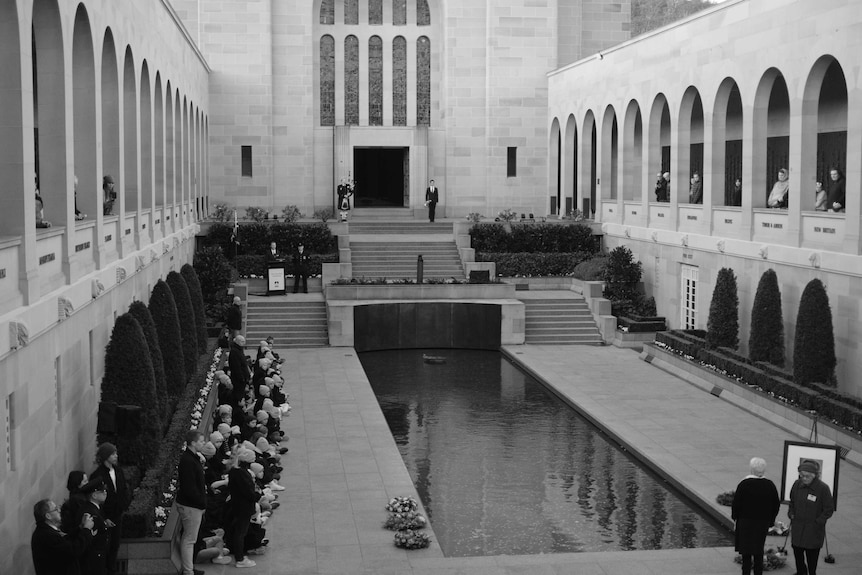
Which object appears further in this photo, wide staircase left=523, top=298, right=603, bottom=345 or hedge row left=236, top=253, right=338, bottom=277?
hedge row left=236, top=253, right=338, bottom=277

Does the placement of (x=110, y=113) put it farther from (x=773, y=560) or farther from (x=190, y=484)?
(x=773, y=560)

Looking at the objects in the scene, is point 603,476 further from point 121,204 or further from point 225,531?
point 121,204

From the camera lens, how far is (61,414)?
15.0m

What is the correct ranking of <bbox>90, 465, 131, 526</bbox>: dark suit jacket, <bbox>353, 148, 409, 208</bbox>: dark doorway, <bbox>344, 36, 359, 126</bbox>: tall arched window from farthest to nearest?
<bbox>353, 148, 409, 208</bbox>: dark doorway < <bbox>344, 36, 359, 126</bbox>: tall arched window < <bbox>90, 465, 131, 526</bbox>: dark suit jacket

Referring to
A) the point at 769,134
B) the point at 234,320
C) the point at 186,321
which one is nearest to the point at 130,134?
the point at 186,321

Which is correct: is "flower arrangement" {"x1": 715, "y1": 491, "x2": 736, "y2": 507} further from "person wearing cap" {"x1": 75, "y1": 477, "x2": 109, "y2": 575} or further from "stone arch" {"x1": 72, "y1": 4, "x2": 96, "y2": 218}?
"stone arch" {"x1": 72, "y1": 4, "x2": 96, "y2": 218}

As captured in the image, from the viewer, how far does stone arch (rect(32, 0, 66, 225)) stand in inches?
619

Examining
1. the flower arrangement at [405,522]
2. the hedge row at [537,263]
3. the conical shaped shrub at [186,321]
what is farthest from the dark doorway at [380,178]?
the flower arrangement at [405,522]

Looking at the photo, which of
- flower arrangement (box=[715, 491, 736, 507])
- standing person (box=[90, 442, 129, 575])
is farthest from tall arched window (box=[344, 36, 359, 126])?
standing person (box=[90, 442, 129, 575])

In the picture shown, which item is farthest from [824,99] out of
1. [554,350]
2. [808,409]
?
[808,409]

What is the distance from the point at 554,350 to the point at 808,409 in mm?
11744

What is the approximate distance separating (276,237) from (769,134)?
53.8 feet

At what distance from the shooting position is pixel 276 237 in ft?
133

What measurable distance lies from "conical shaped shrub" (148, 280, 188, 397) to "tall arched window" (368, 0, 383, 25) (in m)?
29.1
